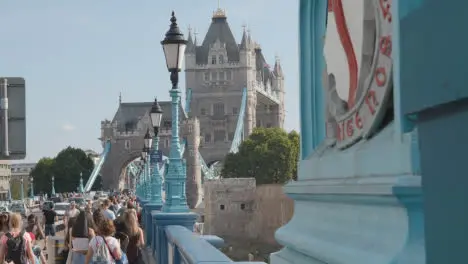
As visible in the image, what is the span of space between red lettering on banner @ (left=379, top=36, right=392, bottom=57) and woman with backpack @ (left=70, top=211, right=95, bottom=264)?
620 cm

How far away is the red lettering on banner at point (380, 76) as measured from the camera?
1.71 meters

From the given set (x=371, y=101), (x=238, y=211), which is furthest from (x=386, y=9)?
(x=238, y=211)

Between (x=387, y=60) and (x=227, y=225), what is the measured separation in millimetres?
69391

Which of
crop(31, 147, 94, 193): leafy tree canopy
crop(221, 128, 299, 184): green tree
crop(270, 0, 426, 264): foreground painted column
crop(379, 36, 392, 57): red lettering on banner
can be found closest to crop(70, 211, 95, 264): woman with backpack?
crop(270, 0, 426, 264): foreground painted column

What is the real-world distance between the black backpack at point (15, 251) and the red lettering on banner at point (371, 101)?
6.14 m

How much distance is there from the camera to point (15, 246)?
7371 millimetres

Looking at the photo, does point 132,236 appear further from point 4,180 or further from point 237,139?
point 237,139

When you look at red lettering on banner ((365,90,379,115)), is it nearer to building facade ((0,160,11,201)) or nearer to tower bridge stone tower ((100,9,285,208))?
building facade ((0,160,11,201))

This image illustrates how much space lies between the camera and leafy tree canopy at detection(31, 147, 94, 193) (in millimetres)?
97250

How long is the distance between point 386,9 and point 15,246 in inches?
250

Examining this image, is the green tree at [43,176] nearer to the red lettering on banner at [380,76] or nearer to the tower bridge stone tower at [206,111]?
the tower bridge stone tower at [206,111]

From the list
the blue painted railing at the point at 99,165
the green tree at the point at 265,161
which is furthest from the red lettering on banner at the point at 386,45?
the blue painted railing at the point at 99,165

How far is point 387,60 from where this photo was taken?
1.69m

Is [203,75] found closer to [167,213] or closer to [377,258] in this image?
[167,213]
